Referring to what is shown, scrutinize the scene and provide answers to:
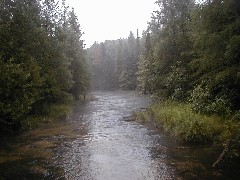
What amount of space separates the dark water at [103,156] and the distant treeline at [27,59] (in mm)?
2348

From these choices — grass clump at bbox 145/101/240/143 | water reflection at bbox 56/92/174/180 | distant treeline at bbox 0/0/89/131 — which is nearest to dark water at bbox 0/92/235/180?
water reflection at bbox 56/92/174/180

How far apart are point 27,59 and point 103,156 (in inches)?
396

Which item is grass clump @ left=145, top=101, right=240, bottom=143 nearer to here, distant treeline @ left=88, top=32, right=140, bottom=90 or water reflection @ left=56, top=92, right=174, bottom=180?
water reflection @ left=56, top=92, right=174, bottom=180

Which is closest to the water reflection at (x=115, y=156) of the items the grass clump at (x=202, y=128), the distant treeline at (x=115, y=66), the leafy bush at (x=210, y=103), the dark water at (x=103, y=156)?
the dark water at (x=103, y=156)

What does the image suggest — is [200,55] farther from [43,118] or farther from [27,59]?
[43,118]

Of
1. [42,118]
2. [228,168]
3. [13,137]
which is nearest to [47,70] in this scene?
[42,118]

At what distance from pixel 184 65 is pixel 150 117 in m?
5.50

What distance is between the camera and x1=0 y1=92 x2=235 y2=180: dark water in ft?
37.9

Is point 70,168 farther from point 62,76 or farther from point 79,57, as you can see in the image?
point 79,57

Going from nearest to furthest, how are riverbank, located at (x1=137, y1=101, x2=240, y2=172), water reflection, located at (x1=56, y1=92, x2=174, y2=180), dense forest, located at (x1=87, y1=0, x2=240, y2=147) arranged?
water reflection, located at (x1=56, y1=92, x2=174, y2=180) < riverbank, located at (x1=137, y1=101, x2=240, y2=172) < dense forest, located at (x1=87, y1=0, x2=240, y2=147)

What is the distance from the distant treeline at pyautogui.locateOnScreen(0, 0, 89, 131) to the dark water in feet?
7.70

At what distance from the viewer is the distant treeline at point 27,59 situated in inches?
673

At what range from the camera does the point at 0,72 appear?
52.9 feet

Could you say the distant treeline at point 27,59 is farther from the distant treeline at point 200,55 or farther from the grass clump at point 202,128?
the distant treeline at point 200,55
